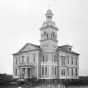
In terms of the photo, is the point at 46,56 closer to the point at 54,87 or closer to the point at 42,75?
the point at 42,75

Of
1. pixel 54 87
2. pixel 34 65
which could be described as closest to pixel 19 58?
pixel 34 65

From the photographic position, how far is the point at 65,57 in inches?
2007

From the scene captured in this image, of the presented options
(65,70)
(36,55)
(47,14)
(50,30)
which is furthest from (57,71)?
(47,14)

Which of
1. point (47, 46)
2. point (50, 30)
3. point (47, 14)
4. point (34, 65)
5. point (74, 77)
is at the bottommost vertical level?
point (74, 77)

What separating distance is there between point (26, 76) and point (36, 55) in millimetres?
6170

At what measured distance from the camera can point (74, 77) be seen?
55.5 metres

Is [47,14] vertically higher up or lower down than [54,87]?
higher up

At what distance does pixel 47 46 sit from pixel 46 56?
8.71ft

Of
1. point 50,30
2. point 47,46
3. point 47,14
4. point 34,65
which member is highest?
point 47,14

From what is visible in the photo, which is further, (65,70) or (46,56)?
(65,70)

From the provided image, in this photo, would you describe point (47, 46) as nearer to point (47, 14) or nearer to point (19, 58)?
point (47, 14)

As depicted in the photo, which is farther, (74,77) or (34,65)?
(74,77)

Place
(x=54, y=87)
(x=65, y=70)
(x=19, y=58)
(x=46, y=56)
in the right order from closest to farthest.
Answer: (x=54, y=87) → (x=46, y=56) → (x=65, y=70) → (x=19, y=58)

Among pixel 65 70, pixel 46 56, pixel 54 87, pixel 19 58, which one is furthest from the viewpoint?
pixel 19 58
